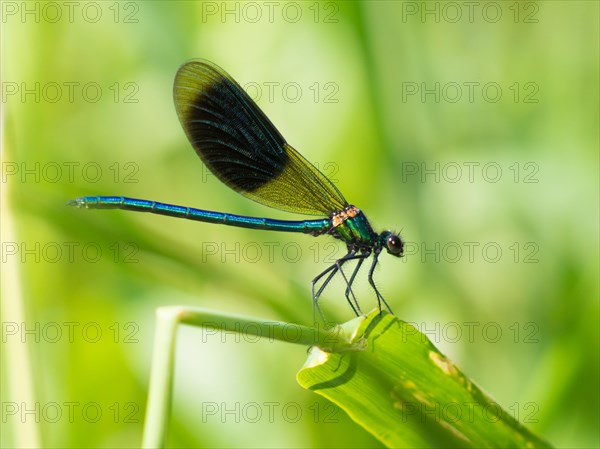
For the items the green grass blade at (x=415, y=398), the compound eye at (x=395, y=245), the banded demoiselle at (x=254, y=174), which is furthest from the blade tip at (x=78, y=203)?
the green grass blade at (x=415, y=398)

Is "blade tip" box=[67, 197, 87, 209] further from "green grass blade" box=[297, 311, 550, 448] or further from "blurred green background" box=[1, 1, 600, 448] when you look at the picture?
"green grass blade" box=[297, 311, 550, 448]

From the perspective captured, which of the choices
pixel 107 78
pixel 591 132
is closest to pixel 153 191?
pixel 107 78

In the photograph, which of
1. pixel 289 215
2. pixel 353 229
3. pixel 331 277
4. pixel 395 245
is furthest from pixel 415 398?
pixel 289 215

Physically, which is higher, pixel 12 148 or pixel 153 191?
pixel 12 148

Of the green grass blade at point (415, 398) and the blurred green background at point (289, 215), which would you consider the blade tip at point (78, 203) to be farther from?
the green grass blade at point (415, 398)

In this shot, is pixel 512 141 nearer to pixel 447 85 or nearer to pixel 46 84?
pixel 447 85

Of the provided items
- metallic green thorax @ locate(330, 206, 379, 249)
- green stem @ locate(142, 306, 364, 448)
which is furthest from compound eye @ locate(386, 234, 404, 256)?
green stem @ locate(142, 306, 364, 448)
